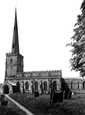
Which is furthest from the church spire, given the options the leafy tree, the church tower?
the leafy tree

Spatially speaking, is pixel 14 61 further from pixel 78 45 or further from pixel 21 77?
pixel 78 45

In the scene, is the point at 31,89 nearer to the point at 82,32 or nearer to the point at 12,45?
the point at 12,45

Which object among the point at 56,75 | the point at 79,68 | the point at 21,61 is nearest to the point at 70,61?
the point at 79,68

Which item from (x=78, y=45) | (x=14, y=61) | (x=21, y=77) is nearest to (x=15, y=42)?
(x=14, y=61)

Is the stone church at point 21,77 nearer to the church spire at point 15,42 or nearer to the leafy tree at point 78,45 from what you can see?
the church spire at point 15,42

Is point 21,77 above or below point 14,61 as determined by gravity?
below

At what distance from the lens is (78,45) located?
20516 mm

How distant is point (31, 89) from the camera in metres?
59.1

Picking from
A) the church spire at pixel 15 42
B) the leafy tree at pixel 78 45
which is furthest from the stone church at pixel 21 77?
the leafy tree at pixel 78 45

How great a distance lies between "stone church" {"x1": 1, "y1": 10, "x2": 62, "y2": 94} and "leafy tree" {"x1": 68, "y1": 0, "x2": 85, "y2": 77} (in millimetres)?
31191

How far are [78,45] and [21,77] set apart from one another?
43256 millimetres

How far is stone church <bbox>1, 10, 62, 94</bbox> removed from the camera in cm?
5866

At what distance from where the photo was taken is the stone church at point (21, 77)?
5866cm

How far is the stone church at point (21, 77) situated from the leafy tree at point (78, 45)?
102 ft
